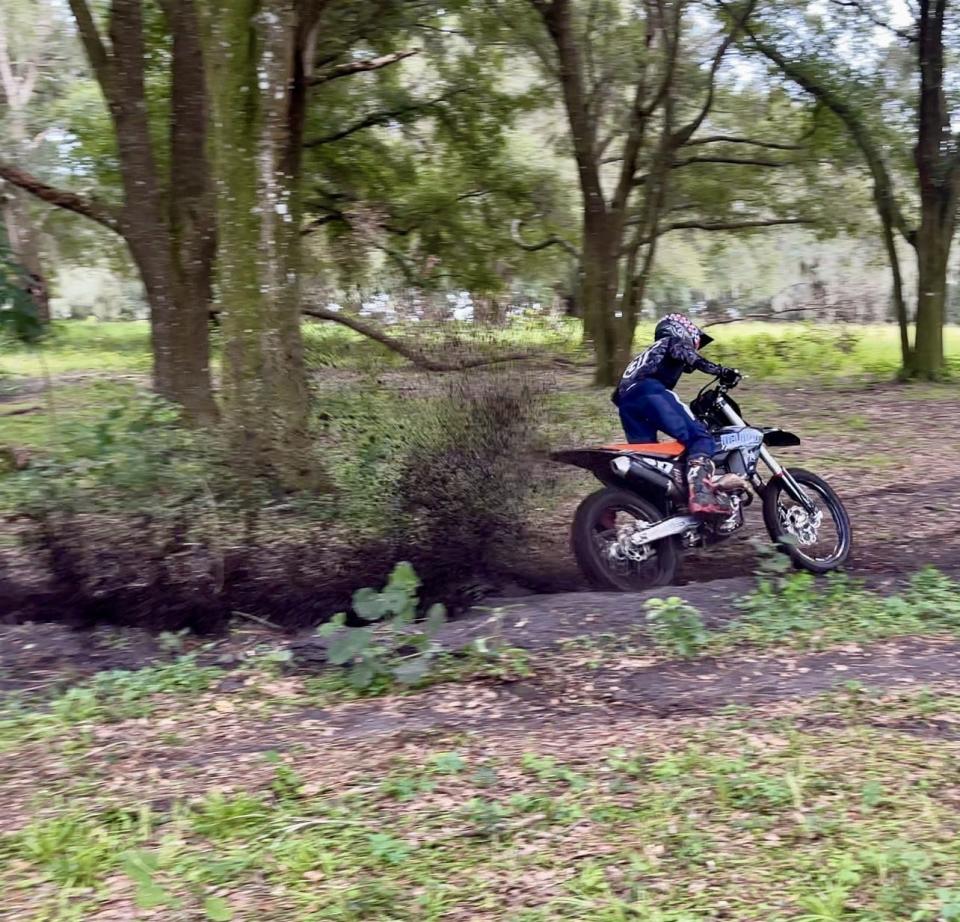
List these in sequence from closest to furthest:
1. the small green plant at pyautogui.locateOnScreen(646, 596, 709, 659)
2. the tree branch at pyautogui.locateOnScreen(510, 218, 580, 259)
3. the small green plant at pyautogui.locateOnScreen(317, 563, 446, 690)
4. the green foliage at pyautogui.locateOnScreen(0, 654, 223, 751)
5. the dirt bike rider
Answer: the green foliage at pyautogui.locateOnScreen(0, 654, 223, 751), the small green plant at pyautogui.locateOnScreen(317, 563, 446, 690), the small green plant at pyautogui.locateOnScreen(646, 596, 709, 659), the dirt bike rider, the tree branch at pyautogui.locateOnScreen(510, 218, 580, 259)

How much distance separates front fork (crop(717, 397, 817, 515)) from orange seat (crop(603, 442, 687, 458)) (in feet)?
1.62

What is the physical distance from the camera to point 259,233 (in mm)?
8969

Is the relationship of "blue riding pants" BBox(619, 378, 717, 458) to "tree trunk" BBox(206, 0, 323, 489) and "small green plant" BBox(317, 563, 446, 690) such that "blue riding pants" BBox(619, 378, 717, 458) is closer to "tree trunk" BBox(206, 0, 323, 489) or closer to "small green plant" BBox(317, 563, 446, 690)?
"small green plant" BBox(317, 563, 446, 690)

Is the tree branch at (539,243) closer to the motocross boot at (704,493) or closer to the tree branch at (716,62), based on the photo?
the tree branch at (716,62)

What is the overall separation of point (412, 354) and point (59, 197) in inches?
212

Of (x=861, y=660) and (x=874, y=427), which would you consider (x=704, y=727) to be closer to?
(x=861, y=660)

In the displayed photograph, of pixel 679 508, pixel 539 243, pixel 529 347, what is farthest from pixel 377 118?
pixel 679 508

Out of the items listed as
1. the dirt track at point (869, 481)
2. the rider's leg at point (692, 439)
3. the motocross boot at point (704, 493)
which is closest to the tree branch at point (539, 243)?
the dirt track at point (869, 481)

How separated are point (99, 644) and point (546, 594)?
290 cm

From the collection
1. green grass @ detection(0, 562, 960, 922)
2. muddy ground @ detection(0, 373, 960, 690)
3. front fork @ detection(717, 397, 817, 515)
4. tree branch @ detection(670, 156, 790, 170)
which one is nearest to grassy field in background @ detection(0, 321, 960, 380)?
muddy ground @ detection(0, 373, 960, 690)

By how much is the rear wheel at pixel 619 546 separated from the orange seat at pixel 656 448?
11.3 inches

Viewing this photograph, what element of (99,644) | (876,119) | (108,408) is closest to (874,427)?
→ (876,119)

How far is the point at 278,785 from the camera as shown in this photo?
14.4 ft

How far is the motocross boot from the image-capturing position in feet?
23.6
